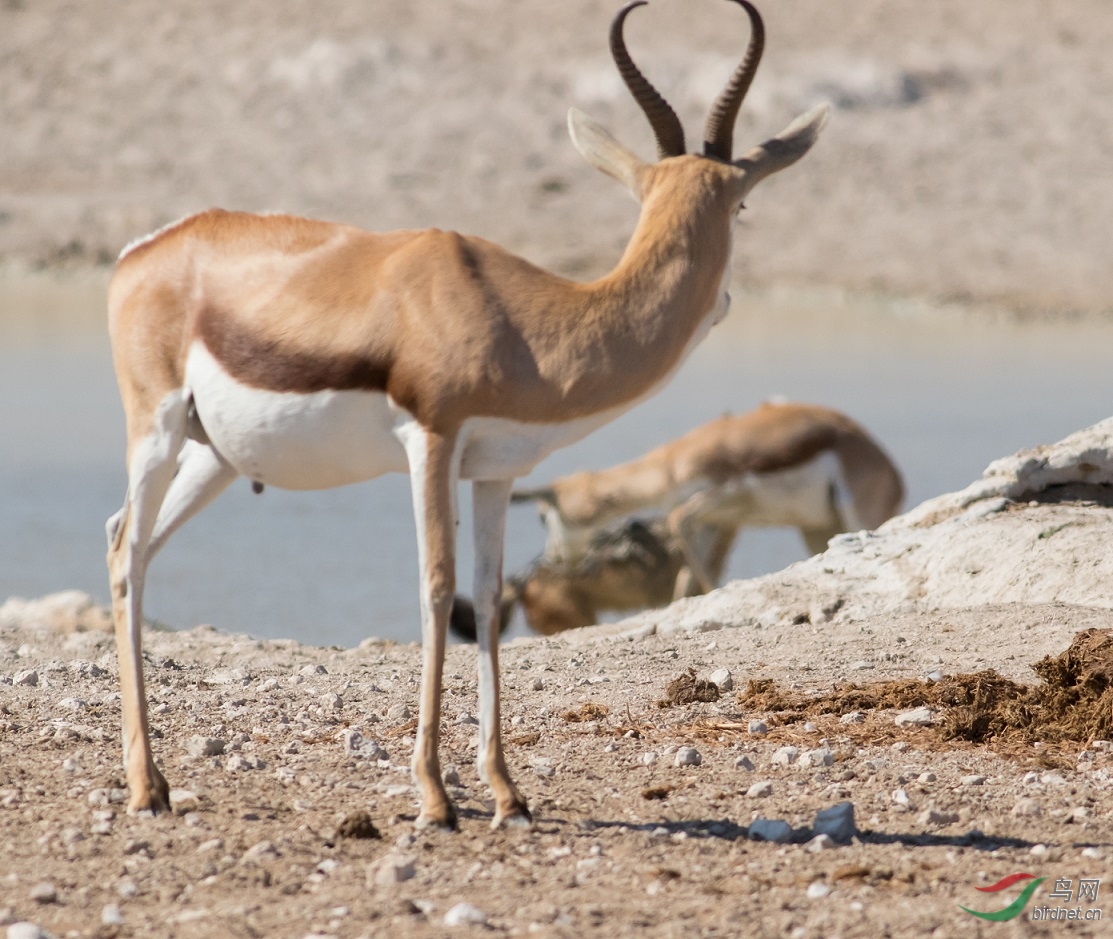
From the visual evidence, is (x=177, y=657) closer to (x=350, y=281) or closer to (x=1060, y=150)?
(x=350, y=281)

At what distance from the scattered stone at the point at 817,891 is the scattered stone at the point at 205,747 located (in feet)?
7.91

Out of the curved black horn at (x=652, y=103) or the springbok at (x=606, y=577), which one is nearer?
the curved black horn at (x=652, y=103)

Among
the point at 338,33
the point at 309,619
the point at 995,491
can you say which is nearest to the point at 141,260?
the point at 995,491

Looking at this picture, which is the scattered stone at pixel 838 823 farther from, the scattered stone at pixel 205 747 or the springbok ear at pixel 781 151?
the scattered stone at pixel 205 747

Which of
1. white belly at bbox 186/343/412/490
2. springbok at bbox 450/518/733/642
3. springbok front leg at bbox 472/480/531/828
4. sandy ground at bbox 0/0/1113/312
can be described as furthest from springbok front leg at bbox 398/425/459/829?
sandy ground at bbox 0/0/1113/312

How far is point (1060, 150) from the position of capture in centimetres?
4238

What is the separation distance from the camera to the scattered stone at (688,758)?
6.32m

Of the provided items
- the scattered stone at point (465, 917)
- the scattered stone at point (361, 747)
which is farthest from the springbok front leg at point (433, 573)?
the scattered stone at point (361, 747)

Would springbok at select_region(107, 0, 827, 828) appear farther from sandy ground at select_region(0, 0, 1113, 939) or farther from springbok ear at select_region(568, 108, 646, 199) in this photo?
sandy ground at select_region(0, 0, 1113, 939)

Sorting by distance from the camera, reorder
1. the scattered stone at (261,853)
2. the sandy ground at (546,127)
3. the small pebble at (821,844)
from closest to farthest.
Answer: the scattered stone at (261,853)
the small pebble at (821,844)
the sandy ground at (546,127)

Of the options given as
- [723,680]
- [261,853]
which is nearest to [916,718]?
[723,680]

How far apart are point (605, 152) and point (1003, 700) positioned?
2.62 metres

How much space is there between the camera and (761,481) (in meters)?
15.3

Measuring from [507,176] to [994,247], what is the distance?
10.7 metres
